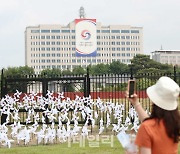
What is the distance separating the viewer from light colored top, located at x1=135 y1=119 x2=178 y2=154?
2.57 metres

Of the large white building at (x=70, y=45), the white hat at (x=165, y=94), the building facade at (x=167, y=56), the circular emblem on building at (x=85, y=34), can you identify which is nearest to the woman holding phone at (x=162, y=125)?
the white hat at (x=165, y=94)

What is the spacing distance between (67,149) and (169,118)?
637 centimetres

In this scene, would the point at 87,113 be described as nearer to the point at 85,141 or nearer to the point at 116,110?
the point at 116,110

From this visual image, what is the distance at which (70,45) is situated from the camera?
116188 mm

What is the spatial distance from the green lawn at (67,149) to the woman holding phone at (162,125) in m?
5.77

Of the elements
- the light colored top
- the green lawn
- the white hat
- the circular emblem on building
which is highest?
the circular emblem on building

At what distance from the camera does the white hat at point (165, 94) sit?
2.65m

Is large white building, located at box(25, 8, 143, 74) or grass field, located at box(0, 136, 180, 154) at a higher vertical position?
large white building, located at box(25, 8, 143, 74)

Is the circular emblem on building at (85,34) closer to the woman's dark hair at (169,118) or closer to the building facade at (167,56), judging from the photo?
the building facade at (167,56)

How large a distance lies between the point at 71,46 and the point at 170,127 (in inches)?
4490

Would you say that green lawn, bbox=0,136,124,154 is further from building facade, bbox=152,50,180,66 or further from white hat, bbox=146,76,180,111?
building facade, bbox=152,50,180,66

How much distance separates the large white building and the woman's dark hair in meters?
106

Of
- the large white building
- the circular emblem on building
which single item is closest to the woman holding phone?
the circular emblem on building

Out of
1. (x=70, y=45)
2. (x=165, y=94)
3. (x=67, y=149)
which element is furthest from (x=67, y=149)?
(x=70, y=45)
